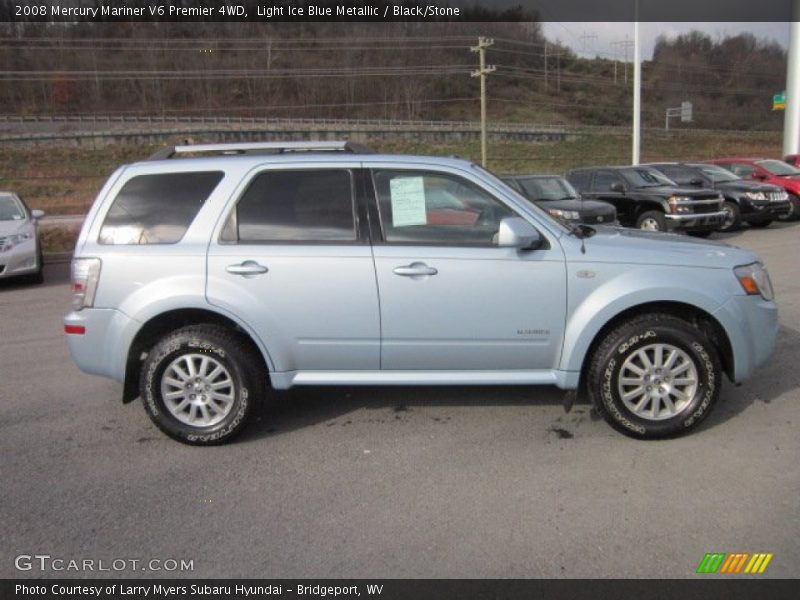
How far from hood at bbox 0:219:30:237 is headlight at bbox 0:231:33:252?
0.07 meters

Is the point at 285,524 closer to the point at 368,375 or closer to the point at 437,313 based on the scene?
the point at 368,375

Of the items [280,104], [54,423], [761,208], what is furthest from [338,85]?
[54,423]

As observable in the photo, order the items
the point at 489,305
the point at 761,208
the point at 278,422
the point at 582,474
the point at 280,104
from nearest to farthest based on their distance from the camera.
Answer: the point at 582,474 < the point at 489,305 < the point at 278,422 < the point at 761,208 < the point at 280,104

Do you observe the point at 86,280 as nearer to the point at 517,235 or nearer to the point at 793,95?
the point at 517,235

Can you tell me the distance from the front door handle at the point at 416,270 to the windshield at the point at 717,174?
15.6 m

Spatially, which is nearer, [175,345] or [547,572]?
[547,572]

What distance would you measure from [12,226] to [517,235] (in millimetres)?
9902

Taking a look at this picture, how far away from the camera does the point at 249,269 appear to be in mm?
4281

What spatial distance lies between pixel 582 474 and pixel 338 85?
117106 mm

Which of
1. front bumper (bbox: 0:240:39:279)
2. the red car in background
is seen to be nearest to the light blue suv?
front bumper (bbox: 0:240:39:279)

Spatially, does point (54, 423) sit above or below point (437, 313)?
below

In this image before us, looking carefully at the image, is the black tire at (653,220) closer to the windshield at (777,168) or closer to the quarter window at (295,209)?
the windshield at (777,168)

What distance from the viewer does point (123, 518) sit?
3.52 m
